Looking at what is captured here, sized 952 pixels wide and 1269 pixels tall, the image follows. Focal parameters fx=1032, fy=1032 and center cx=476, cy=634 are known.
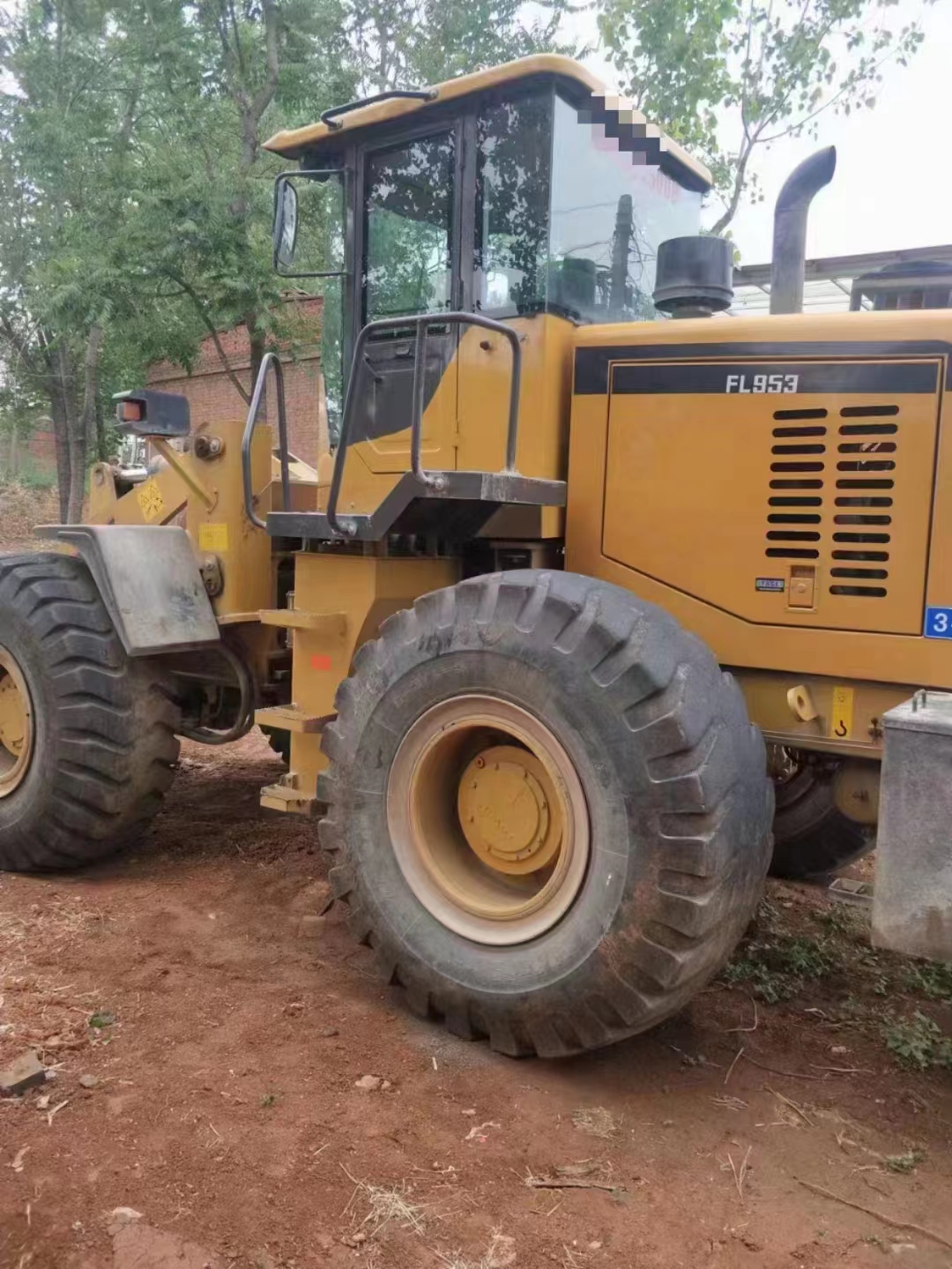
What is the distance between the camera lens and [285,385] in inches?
244

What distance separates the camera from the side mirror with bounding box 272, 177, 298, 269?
3957 millimetres

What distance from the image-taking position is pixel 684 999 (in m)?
2.87

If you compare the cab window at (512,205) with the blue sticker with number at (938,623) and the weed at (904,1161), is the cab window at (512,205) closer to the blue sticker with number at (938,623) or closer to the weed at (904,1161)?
the blue sticker with number at (938,623)

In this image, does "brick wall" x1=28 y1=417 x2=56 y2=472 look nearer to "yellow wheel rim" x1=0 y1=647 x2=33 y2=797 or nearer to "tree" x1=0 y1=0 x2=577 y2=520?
"tree" x1=0 y1=0 x2=577 y2=520

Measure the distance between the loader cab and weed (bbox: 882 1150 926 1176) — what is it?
234 cm

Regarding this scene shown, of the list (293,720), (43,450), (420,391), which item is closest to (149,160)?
(293,720)

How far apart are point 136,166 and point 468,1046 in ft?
37.6

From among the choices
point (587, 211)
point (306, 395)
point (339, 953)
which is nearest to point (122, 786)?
point (339, 953)

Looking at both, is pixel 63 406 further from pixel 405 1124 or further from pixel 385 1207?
pixel 385 1207

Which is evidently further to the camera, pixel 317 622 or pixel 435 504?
pixel 317 622

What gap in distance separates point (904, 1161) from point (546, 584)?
71.9 inches

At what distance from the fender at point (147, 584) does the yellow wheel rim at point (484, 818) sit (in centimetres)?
167

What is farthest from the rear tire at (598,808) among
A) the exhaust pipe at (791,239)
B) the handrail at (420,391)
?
the exhaust pipe at (791,239)

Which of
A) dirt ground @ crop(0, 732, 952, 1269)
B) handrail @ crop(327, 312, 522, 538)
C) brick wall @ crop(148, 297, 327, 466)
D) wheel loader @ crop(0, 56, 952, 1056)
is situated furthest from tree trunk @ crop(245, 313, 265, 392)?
dirt ground @ crop(0, 732, 952, 1269)
